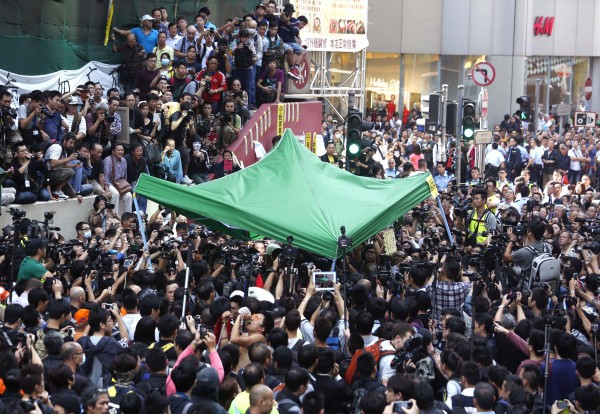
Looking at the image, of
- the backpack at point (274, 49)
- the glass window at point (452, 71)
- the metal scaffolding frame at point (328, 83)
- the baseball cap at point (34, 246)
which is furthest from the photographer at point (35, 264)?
the glass window at point (452, 71)

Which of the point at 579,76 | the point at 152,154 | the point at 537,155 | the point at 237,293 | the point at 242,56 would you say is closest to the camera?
the point at 237,293

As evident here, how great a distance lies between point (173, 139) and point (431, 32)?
24960 mm

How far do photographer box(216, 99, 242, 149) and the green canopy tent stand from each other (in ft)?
19.1

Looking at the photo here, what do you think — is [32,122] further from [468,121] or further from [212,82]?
[468,121]

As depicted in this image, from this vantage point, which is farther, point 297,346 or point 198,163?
point 198,163

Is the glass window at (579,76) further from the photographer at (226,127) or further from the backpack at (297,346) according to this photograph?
the backpack at (297,346)

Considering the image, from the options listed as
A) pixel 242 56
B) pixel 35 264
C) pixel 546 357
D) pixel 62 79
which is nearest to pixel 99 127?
pixel 62 79

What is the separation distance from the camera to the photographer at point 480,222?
1603 cm

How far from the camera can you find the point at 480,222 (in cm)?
1605

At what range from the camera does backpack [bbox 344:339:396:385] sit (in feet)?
31.5

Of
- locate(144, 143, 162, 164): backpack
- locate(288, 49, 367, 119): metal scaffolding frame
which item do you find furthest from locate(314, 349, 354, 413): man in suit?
locate(288, 49, 367, 119): metal scaffolding frame

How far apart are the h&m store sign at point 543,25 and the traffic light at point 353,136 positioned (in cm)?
2580

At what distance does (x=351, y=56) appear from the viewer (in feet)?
122

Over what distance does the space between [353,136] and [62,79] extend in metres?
5.07
